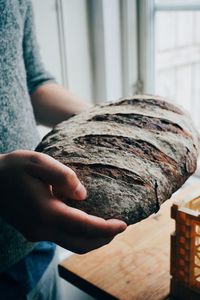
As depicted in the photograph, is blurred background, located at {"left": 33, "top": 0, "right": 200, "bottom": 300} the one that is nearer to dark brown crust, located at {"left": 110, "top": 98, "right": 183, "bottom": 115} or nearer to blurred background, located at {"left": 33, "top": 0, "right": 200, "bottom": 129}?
blurred background, located at {"left": 33, "top": 0, "right": 200, "bottom": 129}

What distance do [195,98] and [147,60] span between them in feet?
0.81

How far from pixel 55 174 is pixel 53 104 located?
18.6 inches

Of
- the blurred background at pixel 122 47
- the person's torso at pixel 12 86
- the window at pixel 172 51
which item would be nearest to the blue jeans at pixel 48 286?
the person's torso at pixel 12 86

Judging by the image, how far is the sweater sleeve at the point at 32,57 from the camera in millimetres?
904

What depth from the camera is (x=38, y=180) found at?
1.58 feet

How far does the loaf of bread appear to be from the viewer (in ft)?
1.75

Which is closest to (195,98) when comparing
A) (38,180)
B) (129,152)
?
(129,152)

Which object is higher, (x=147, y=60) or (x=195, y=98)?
(x=147, y=60)

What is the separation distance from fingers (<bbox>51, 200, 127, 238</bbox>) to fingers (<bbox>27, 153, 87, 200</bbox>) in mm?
19

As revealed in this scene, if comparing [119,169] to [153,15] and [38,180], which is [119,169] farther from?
[153,15]

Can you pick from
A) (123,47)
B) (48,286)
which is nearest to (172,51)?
(123,47)

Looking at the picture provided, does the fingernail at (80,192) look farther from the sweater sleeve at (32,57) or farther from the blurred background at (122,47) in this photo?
the blurred background at (122,47)

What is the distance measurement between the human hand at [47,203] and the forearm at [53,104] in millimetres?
377

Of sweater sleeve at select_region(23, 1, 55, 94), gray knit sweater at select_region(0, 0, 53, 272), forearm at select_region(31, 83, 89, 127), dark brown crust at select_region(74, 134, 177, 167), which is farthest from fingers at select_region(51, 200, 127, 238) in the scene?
sweater sleeve at select_region(23, 1, 55, 94)
